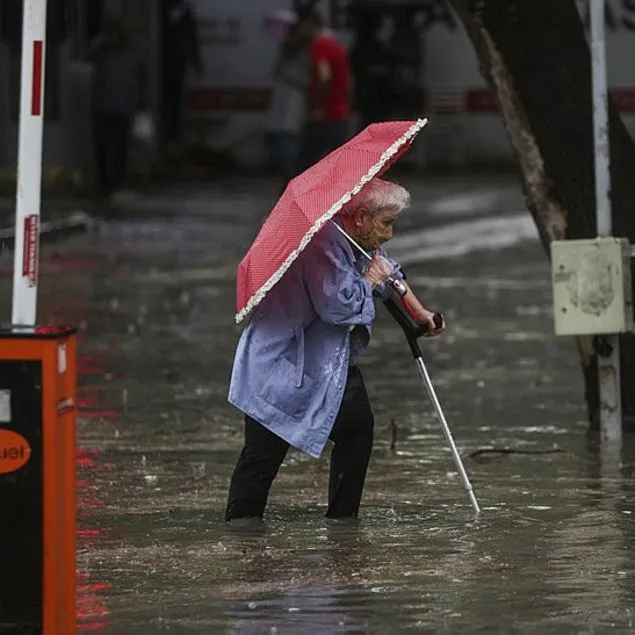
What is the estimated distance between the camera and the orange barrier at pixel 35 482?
5.68m

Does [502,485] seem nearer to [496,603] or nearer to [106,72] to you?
[496,603]

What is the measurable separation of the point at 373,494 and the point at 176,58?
26.4 m

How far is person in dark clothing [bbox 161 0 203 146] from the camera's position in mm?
34375

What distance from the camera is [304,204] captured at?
748 cm

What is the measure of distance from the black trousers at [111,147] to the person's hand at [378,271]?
20.2m

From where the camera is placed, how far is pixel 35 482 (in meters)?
5.71

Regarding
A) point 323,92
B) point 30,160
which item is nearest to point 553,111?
point 30,160

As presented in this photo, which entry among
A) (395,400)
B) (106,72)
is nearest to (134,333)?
(395,400)

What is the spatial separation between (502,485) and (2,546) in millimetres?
3551

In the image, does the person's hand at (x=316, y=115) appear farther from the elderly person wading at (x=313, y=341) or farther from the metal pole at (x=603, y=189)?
the elderly person wading at (x=313, y=341)

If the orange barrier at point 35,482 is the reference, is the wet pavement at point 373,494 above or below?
below

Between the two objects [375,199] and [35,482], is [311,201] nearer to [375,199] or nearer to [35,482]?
[375,199]

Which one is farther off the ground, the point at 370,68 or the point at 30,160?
the point at 370,68

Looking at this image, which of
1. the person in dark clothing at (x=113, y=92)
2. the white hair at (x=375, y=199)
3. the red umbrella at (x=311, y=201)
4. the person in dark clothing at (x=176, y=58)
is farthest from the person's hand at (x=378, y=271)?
the person in dark clothing at (x=176, y=58)
